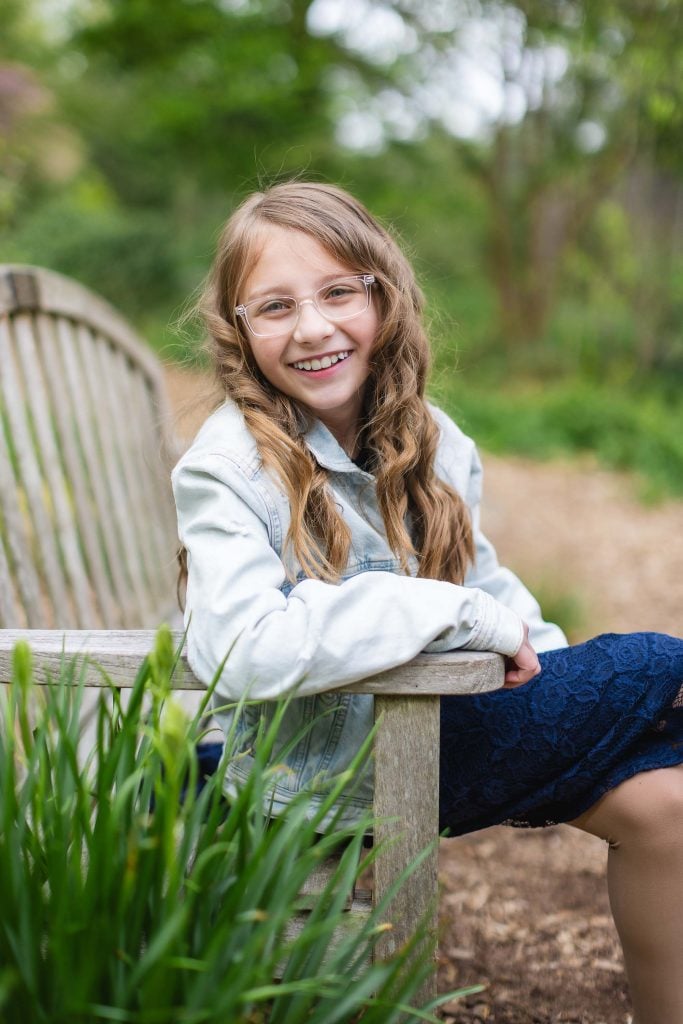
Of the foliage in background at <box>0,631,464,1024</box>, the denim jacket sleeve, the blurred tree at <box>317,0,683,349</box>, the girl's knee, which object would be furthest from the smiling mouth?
the blurred tree at <box>317,0,683,349</box>

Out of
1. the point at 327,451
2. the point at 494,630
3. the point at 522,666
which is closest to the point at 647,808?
the point at 522,666

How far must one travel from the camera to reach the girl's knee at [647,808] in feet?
5.67

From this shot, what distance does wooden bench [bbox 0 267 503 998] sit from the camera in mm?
1582

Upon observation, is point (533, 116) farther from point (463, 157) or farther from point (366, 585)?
point (366, 585)

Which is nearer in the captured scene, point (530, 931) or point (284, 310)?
point (284, 310)

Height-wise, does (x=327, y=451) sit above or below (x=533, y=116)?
below

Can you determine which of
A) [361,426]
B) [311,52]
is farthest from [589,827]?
[311,52]

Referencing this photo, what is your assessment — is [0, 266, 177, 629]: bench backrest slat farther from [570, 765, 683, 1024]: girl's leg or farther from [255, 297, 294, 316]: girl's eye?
[570, 765, 683, 1024]: girl's leg

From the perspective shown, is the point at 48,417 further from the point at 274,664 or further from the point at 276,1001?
the point at 276,1001

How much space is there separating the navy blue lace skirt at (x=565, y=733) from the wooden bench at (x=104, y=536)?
277mm

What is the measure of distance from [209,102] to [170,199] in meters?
7.14

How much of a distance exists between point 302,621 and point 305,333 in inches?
24.5

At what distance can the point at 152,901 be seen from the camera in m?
1.22

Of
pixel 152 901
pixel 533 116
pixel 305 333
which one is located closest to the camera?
pixel 152 901
